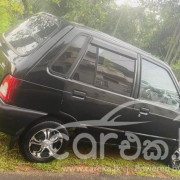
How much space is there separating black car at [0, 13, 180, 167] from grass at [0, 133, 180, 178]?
0.15m

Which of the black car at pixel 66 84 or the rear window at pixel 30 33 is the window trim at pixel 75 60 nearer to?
the black car at pixel 66 84

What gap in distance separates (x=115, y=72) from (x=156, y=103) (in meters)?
1.00

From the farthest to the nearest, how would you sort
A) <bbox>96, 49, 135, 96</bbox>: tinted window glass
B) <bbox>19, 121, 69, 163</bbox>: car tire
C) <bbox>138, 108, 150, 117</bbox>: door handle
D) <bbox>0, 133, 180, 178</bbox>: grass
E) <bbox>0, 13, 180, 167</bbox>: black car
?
<bbox>138, 108, 150, 117</bbox>: door handle, <bbox>96, 49, 135, 96</bbox>: tinted window glass, <bbox>0, 133, 180, 178</bbox>: grass, <bbox>19, 121, 69, 163</bbox>: car tire, <bbox>0, 13, 180, 167</bbox>: black car

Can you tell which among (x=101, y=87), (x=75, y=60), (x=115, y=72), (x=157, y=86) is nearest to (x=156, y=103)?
(x=157, y=86)

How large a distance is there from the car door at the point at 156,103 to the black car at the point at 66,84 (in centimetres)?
2

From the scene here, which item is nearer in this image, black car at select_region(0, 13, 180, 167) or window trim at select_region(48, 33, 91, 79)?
black car at select_region(0, 13, 180, 167)

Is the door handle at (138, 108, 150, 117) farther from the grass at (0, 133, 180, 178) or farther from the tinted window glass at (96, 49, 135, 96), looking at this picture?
the grass at (0, 133, 180, 178)

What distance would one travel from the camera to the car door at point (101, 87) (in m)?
3.37

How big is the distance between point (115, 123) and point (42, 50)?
161cm

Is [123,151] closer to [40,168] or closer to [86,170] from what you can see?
[86,170]

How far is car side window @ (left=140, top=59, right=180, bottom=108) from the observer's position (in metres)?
4.01

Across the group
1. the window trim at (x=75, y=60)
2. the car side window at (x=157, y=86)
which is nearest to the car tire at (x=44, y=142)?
the window trim at (x=75, y=60)

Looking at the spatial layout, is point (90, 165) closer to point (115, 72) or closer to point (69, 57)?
point (115, 72)

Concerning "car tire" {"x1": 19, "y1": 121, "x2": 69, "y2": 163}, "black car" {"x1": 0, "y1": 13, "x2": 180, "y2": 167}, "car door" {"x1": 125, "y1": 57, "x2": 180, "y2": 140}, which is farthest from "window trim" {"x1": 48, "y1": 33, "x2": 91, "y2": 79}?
"car door" {"x1": 125, "y1": 57, "x2": 180, "y2": 140}
